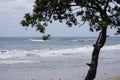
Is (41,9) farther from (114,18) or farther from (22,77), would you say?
(22,77)

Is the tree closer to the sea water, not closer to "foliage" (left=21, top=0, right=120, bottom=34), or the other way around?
"foliage" (left=21, top=0, right=120, bottom=34)

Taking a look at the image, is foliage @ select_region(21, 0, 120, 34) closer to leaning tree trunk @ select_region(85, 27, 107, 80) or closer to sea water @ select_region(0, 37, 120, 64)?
leaning tree trunk @ select_region(85, 27, 107, 80)

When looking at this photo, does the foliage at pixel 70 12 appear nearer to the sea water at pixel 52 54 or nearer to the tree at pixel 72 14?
the tree at pixel 72 14

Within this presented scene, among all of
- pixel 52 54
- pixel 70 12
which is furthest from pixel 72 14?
pixel 52 54

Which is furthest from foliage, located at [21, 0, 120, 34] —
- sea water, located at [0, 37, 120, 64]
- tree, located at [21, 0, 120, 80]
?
sea water, located at [0, 37, 120, 64]

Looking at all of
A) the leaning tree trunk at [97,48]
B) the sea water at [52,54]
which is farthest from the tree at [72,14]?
the sea water at [52,54]

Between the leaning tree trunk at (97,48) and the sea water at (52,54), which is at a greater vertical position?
the leaning tree trunk at (97,48)

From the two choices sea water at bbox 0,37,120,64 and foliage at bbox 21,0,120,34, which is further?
sea water at bbox 0,37,120,64

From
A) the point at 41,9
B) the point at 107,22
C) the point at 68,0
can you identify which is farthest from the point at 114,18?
the point at 41,9

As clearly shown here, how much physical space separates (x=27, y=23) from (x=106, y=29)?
98.6 inches

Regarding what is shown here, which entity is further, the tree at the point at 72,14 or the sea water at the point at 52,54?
the sea water at the point at 52,54

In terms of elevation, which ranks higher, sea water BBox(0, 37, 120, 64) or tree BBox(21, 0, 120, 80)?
tree BBox(21, 0, 120, 80)

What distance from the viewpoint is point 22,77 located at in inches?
763

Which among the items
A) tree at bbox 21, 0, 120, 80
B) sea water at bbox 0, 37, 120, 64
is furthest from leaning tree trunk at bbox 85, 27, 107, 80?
sea water at bbox 0, 37, 120, 64
